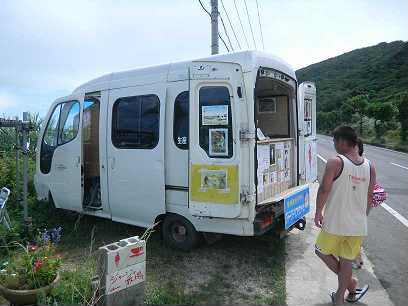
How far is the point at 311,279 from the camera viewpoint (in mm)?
4805

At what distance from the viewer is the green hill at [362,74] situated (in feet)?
222

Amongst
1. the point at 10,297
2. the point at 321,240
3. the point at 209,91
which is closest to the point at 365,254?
the point at 321,240

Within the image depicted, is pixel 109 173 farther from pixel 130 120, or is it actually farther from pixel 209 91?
pixel 209 91

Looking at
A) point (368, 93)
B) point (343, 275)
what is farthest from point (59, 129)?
point (368, 93)

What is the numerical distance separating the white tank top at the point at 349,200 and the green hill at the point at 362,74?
55167 mm

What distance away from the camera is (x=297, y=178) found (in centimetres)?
628

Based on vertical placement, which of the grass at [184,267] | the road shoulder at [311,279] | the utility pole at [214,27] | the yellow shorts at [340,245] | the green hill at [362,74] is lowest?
the road shoulder at [311,279]

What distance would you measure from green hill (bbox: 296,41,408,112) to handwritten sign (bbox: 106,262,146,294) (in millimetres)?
56125

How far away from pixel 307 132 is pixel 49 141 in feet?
15.4

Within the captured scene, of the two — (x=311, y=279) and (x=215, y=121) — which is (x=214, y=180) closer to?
(x=215, y=121)

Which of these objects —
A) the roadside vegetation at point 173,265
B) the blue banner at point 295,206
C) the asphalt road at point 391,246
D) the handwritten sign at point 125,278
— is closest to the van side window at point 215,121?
the blue banner at point 295,206

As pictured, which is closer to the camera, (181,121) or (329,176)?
(329,176)

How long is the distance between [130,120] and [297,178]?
2697 millimetres

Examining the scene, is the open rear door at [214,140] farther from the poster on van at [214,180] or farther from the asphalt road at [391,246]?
the asphalt road at [391,246]
